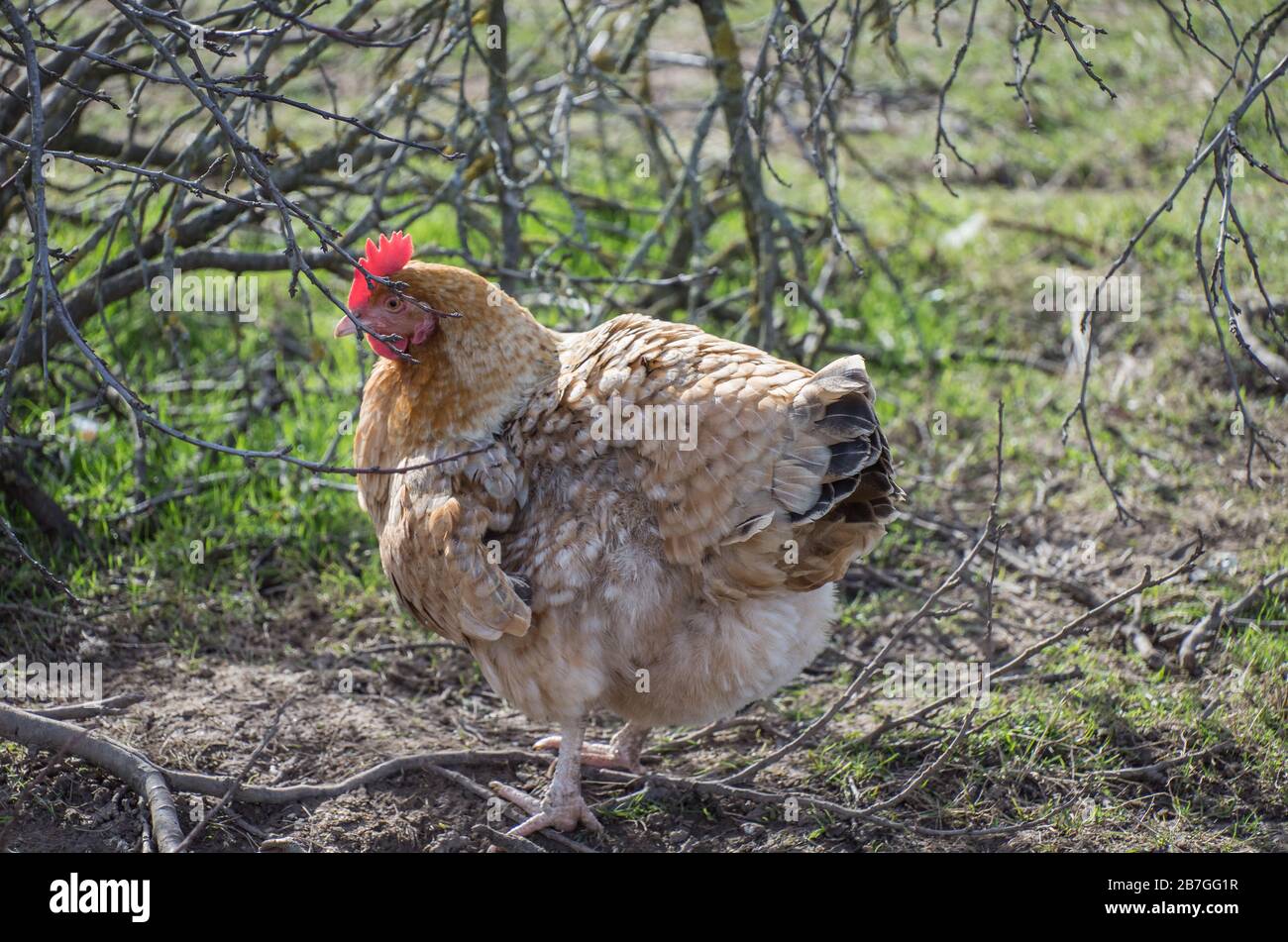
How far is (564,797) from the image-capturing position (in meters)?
3.14

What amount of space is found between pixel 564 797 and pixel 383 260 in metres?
1.59

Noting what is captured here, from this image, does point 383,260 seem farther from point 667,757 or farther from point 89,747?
point 667,757

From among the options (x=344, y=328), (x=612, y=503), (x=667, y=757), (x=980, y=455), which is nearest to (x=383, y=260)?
(x=344, y=328)

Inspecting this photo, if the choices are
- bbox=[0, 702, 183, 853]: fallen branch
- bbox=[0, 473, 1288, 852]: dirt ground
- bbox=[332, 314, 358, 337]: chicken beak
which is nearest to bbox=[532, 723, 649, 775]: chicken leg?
bbox=[0, 473, 1288, 852]: dirt ground

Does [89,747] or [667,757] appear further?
[667,757]

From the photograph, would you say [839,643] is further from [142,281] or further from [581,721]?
[142,281]

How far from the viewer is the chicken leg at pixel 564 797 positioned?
10.2ft

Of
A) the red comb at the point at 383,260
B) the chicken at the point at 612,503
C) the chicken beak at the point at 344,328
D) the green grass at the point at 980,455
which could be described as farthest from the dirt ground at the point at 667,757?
the red comb at the point at 383,260

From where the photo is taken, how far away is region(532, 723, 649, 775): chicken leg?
3449 mm

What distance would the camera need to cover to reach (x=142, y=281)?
394 centimetres

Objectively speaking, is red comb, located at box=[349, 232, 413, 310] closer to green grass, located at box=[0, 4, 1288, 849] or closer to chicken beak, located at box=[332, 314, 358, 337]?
chicken beak, located at box=[332, 314, 358, 337]

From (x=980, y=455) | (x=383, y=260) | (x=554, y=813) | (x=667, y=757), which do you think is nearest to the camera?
(x=554, y=813)

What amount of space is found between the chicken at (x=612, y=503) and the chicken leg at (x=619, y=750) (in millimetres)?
238

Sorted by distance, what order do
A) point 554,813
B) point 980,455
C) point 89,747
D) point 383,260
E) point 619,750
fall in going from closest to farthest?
1. point 89,747
2. point 554,813
3. point 383,260
4. point 619,750
5. point 980,455
